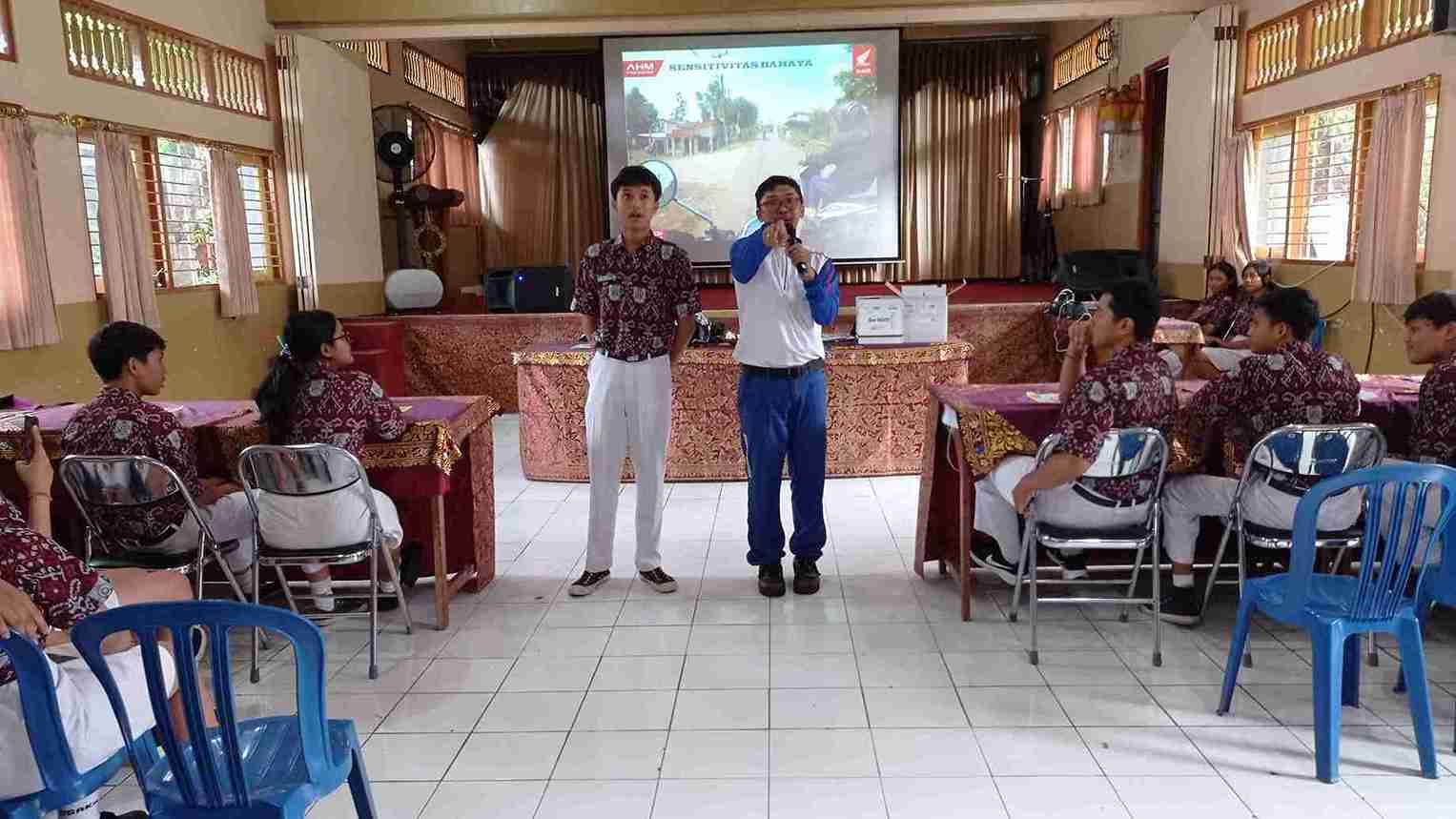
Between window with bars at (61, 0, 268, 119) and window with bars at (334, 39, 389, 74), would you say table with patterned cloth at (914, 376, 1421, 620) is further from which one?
window with bars at (334, 39, 389, 74)

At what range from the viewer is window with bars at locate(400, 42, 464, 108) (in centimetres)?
A: 867

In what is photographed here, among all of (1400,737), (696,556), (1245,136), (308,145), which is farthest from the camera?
(308,145)

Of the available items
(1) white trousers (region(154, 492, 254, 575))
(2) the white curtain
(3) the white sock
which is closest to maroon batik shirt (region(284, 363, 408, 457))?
(1) white trousers (region(154, 492, 254, 575))

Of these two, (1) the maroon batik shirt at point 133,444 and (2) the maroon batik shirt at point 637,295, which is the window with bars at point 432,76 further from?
(1) the maroon batik shirt at point 133,444

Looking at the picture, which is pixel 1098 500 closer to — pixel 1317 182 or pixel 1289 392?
pixel 1289 392

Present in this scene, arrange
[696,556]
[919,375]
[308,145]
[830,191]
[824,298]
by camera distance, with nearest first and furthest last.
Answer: [824,298], [696,556], [919,375], [308,145], [830,191]

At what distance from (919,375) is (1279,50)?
324cm

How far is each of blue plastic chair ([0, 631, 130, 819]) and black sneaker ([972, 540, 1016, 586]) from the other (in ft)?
7.83

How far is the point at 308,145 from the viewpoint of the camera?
6.80 metres

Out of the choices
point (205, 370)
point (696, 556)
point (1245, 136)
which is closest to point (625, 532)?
point (696, 556)

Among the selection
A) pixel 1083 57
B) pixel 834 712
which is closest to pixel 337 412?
pixel 834 712

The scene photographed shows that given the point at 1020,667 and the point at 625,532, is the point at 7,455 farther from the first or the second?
the point at 1020,667

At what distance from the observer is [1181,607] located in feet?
10.1

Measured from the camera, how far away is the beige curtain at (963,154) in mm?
10148
